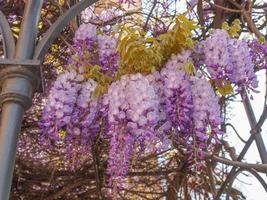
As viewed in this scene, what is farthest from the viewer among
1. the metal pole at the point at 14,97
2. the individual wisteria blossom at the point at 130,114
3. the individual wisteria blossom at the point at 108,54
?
the individual wisteria blossom at the point at 108,54

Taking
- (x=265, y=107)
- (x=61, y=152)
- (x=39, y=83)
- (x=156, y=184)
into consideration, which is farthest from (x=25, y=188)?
(x=39, y=83)

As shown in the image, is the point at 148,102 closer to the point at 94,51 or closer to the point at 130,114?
the point at 130,114

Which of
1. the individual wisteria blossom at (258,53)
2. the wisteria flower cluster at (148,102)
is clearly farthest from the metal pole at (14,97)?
the individual wisteria blossom at (258,53)

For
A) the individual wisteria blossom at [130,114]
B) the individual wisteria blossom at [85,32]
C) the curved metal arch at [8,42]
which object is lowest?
the individual wisteria blossom at [130,114]

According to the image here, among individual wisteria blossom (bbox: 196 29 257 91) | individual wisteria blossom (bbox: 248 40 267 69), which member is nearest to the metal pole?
individual wisteria blossom (bbox: 196 29 257 91)

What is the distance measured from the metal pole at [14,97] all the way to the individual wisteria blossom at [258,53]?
0.54 metres

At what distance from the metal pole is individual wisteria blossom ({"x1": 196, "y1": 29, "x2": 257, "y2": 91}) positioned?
1.26ft

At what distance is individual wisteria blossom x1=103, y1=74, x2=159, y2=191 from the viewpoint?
106 centimetres

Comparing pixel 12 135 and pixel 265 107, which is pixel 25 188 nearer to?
pixel 265 107

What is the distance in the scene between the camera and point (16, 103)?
1.02 metres

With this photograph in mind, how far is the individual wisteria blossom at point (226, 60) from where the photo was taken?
1.15 meters

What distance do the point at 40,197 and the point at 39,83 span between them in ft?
4.57

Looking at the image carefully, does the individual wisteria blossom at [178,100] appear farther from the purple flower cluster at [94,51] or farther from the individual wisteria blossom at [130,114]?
the purple flower cluster at [94,51]

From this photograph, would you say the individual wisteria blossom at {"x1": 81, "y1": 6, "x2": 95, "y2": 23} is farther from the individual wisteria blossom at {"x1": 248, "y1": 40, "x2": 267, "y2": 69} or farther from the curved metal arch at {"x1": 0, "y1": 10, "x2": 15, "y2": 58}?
the curved metal arch at {"x1": 0, "y1": 10, "x2": 15, "y2": 58}
